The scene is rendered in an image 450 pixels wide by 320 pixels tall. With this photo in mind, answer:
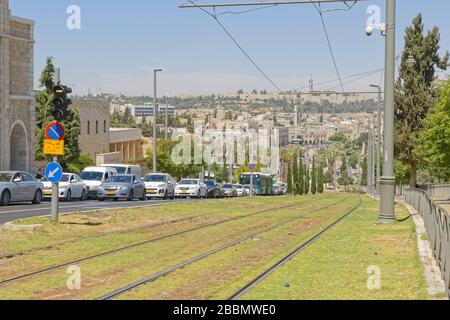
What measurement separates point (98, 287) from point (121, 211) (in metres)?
17.8

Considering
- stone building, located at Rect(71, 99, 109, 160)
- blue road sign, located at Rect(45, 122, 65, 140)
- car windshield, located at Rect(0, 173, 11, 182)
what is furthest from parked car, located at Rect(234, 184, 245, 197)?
blue road sign, located at Rect(45, 122, 65, 140)

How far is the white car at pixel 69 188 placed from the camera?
4009cm

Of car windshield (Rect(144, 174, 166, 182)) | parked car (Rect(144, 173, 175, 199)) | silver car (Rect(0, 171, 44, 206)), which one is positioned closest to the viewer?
silver car (Rect(0, 171, 44, 206))

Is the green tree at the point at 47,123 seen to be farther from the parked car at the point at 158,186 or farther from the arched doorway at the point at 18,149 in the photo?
the parked car at the point at 158,186

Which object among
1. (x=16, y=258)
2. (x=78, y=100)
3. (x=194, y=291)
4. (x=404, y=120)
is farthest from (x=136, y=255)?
(x=78, y=100)

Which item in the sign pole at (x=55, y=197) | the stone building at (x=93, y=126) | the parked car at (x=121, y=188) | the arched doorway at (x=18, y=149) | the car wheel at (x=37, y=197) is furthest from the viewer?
the stone building at (x=93, y=126)

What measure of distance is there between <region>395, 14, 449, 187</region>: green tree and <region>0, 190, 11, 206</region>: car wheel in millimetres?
38178

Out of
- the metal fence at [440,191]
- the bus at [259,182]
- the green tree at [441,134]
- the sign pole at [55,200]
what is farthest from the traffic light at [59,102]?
the bus at [259,182]

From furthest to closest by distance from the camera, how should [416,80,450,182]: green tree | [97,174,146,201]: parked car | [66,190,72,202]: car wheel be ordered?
[416,80,450,182]: green tree
[97,174,146,201]: parked car
[66,190,72,202]: car wheel

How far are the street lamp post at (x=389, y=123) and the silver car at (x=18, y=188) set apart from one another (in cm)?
1614

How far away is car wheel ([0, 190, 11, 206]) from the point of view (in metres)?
33.3

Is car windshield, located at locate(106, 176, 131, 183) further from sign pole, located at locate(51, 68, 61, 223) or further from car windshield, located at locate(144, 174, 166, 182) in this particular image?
sign pole, located at locate(51, 68, 61, 223)

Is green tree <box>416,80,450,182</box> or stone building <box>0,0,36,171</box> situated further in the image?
stone building <box>0,0,36,171</box>

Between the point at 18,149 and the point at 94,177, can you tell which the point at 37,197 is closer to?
the point at 94,177
